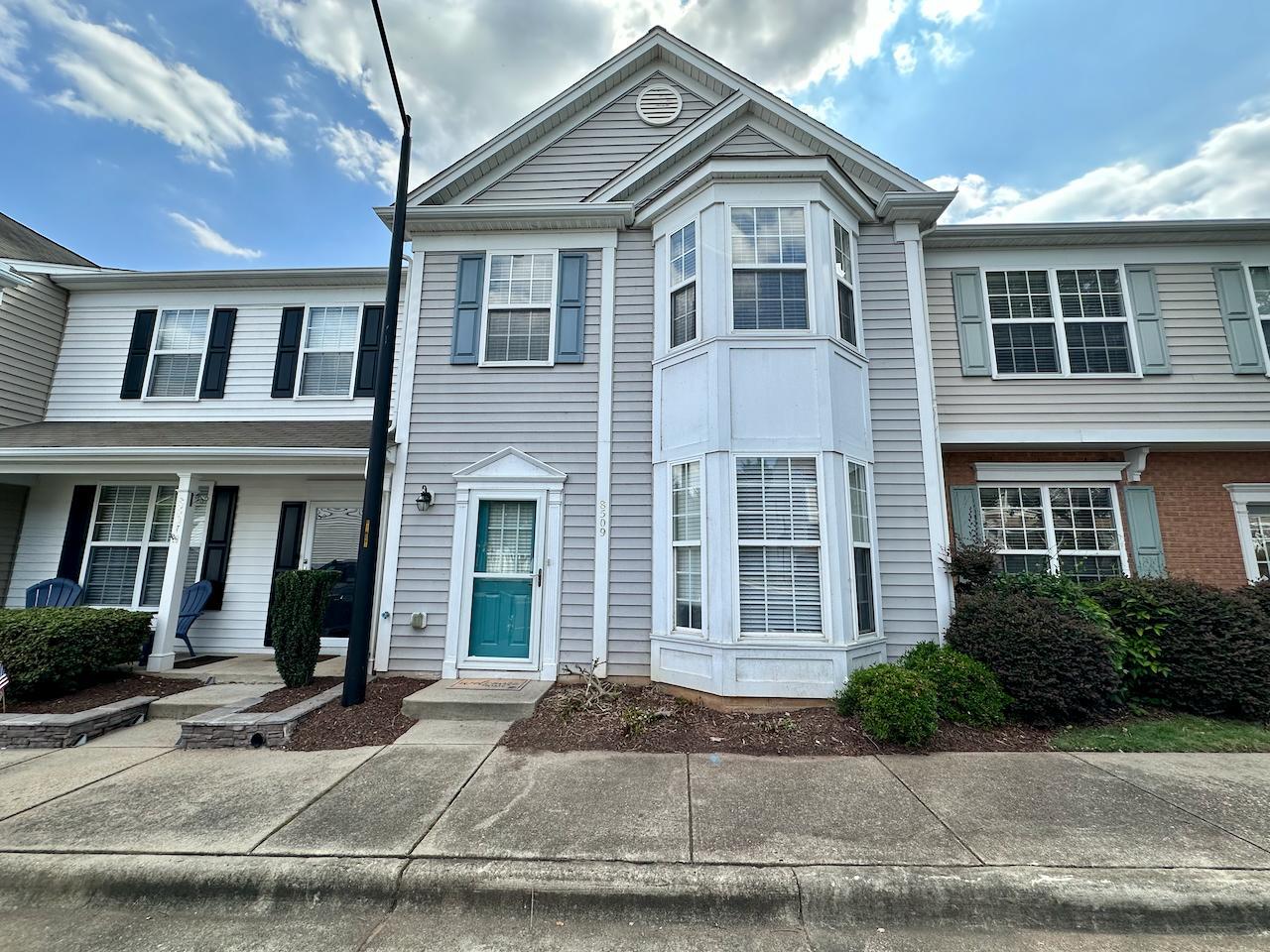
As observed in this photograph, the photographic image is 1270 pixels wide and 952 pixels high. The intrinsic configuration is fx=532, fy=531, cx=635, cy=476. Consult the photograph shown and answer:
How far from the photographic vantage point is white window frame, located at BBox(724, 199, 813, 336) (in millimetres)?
6145

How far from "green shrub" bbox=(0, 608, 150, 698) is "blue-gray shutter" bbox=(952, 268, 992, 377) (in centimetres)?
1148

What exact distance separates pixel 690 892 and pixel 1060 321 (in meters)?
8.63

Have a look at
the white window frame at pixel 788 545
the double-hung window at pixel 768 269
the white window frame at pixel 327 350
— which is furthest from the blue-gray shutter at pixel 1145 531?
the white window frame at pixel 327 350

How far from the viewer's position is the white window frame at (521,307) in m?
7.08

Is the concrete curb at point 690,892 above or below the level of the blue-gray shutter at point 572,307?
below

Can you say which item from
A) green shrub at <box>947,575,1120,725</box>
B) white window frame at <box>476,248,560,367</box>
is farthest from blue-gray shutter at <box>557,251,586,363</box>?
green shrub at <box>947,575,1120,725</box>

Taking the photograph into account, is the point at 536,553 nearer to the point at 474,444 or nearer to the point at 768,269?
the point at 474,444

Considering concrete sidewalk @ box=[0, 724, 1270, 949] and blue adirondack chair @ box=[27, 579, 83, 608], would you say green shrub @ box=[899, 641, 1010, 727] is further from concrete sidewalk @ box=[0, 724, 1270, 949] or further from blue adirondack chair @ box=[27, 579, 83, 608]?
blue adirondack chair @ box=[27, 579, 83, 608]

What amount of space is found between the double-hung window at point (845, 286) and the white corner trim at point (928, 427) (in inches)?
31.5

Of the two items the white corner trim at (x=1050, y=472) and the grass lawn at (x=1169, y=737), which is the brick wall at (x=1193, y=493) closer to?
the white corner trim at (x=1050, y=472)

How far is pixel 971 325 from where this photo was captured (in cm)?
752

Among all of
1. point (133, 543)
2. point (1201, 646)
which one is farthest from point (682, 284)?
point (133, 543)

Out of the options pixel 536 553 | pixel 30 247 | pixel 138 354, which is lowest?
pixel 536 553

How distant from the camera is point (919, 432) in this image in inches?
260
